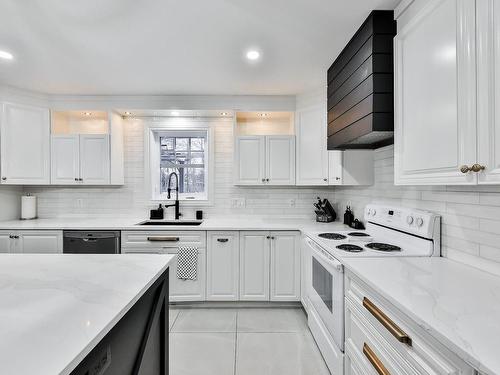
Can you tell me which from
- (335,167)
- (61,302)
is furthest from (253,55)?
(61,302)

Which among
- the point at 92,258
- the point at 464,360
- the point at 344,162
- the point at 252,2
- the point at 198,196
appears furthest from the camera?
the point at 198,196

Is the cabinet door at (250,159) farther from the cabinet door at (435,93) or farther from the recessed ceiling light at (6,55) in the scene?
the recessed ceiling light at (6,55)

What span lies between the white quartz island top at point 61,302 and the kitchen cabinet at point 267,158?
1835 millimetres

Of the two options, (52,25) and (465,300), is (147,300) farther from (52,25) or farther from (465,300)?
(52,25)

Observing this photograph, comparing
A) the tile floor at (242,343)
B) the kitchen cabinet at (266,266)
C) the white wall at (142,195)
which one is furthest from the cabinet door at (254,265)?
the white wall at (142,195)

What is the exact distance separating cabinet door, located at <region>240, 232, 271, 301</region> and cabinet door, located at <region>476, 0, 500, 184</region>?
2.00 meters

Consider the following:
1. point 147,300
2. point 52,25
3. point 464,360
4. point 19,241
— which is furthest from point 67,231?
point 464,360

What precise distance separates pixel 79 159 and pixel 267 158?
2.23 metres

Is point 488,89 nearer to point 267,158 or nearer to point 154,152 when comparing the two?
point 267,158

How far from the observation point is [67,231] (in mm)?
2711

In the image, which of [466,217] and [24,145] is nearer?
[466,217]

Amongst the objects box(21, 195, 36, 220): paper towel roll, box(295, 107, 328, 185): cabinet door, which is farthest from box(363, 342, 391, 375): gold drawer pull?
box(21, 195, 36, 220): paper towel roll

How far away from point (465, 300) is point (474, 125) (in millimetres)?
690

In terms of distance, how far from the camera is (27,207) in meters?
3.21
